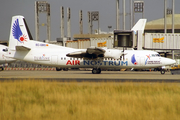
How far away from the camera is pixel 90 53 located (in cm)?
2970

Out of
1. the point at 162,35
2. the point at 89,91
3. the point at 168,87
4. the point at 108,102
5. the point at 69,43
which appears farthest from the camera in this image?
the point at 69,43

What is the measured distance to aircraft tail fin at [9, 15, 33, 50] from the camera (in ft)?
103

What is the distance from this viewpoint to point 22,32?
31656mm

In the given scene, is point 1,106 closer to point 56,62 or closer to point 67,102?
point 67,102

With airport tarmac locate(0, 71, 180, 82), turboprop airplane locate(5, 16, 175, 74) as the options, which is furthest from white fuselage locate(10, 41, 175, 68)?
airport tarmac locate(0, 71, 180, 82)

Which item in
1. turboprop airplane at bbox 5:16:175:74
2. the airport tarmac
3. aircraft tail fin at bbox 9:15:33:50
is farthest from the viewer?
aircraft tail fin at bbox 9:15:33:50

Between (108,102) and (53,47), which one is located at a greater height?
(53,47)

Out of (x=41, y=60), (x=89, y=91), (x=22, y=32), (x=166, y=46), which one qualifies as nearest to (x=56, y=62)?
(x=41, y=60)

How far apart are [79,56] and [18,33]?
803 centimetres

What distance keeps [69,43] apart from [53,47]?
16193 millimetres

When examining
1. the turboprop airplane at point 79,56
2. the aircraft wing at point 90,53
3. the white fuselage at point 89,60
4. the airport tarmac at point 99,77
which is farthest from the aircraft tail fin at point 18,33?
the aircraft wing at point 90,53

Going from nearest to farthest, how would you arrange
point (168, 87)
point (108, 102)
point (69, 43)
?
point (108, 102)
point (168, 87)
point (69, 43)

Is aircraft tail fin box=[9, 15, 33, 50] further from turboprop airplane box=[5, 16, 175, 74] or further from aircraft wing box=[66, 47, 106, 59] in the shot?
aircraft wing box=[66, 47, 106, 59]

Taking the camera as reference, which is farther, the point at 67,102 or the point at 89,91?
the point at 89,91
